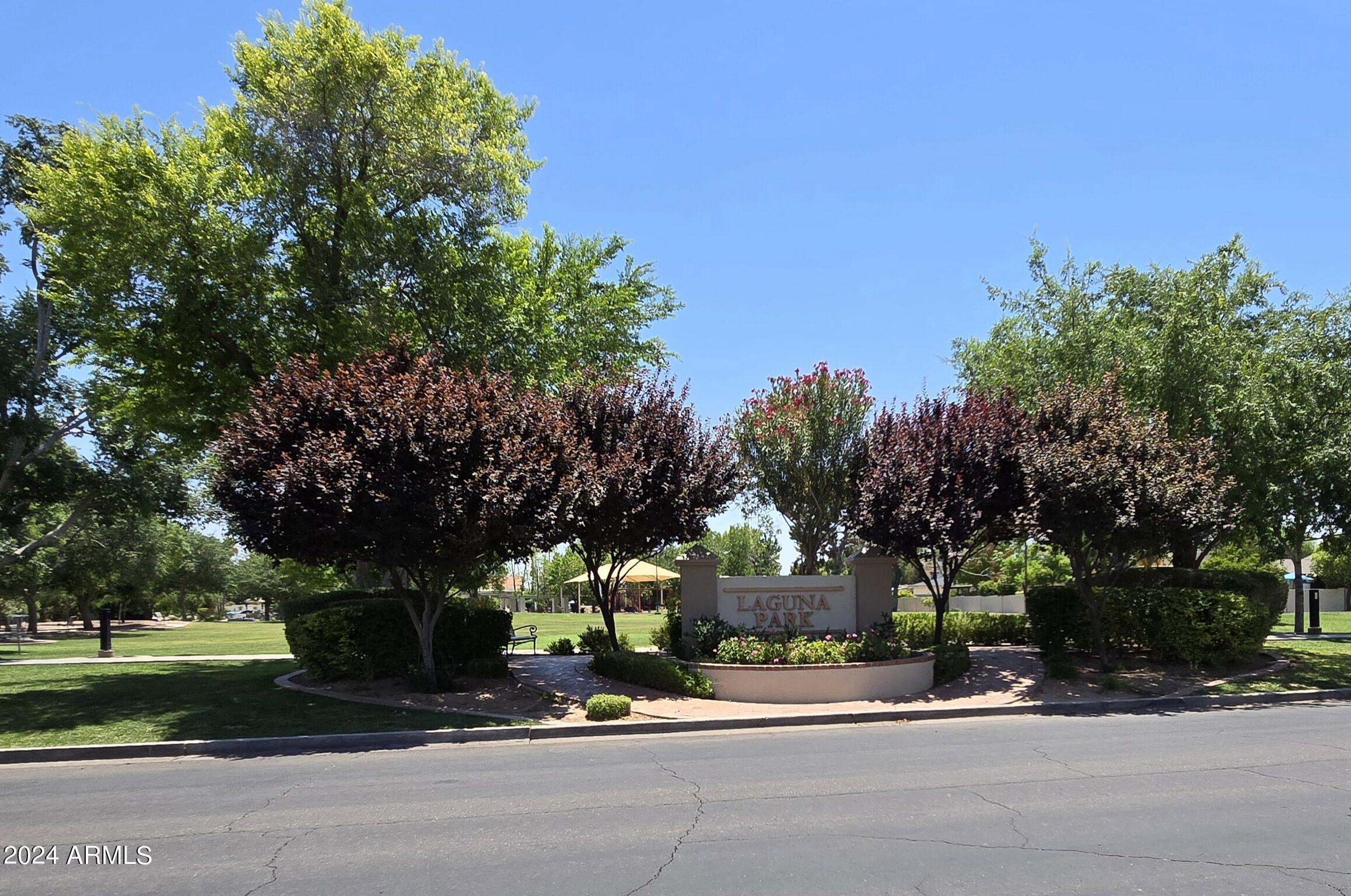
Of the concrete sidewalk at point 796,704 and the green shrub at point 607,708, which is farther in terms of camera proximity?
the concrete sidewalk at point 796,704

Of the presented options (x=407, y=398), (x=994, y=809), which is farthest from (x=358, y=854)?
(x=407, y=398)

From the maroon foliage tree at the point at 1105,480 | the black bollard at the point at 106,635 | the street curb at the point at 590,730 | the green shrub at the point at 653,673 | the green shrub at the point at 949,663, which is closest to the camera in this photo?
the street curb at the point at 590,730

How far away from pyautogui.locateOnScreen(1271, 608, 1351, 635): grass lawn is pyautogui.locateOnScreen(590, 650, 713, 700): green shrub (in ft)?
59.4

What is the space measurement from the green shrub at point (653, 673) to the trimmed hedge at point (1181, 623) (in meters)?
8.00

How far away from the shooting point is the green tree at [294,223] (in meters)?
16.3

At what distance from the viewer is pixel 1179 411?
17.8 meters

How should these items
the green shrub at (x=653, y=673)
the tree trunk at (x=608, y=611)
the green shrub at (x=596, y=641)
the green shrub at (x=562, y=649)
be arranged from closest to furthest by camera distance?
1. the green shrub at (x=653, y=673)
2. the tree trunk at (x=608, y=611)
3. the green shrub at (x=596, y=641)
4. the green shrub at (x=562, y=649)

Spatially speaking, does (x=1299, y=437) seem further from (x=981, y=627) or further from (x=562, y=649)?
(x=562, y=649)

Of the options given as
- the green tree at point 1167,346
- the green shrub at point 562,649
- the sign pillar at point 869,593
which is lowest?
the green shrub at point 562,649

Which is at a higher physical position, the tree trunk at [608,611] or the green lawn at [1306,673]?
the tree trunk at [608,611]

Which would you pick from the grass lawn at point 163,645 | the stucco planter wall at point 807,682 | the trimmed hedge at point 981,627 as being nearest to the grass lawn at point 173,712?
the stucco planter wall at point 807,682

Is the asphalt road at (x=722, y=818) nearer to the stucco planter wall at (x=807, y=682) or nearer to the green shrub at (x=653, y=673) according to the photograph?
the stucco planter wall at (x=807, y=682)

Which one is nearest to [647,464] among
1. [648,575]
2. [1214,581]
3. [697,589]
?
[697,589]

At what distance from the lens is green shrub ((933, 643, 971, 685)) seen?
15.9 meters
